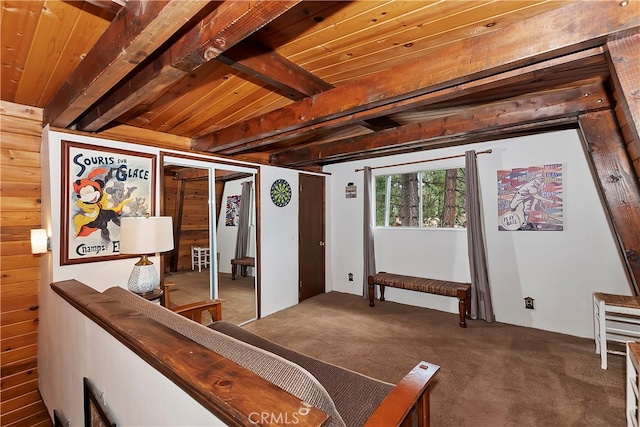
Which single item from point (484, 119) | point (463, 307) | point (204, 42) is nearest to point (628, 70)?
point (484, 119)

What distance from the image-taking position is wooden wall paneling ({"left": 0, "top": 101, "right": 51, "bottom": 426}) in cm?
224

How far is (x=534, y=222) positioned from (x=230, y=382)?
3772mm

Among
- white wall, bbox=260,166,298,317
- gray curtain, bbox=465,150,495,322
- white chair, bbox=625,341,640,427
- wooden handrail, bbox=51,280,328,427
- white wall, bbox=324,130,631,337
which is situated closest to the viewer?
wooden handrail, bbox=51,280,328,427

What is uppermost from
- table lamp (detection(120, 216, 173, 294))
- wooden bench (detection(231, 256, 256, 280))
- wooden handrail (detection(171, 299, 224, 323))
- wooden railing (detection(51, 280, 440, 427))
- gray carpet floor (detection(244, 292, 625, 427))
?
table lamp (detection(120, 216, 173, 294))

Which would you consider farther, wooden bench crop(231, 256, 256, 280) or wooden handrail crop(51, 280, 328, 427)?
wooden bench crop(231, 256, 256, 280)

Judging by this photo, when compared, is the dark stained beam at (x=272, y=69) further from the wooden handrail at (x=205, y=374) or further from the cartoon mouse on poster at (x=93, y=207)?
the cartoon mouse on poster at (x=93, y=207)

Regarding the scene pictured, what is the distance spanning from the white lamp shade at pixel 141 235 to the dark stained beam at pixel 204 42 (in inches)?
33.4

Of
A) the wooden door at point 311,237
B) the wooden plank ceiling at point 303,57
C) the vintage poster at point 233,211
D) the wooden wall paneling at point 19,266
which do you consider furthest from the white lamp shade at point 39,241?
the wooden door at point 311,237

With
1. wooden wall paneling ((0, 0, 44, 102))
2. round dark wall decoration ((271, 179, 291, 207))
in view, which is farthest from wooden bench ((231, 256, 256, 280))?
wooden wall paneling ((0, 0, 44, 102))

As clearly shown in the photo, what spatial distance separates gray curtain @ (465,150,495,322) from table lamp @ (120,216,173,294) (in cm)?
338

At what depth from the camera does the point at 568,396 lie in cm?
208

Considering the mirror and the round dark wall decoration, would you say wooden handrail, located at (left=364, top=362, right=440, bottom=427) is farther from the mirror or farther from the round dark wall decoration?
the round dark wall decoration

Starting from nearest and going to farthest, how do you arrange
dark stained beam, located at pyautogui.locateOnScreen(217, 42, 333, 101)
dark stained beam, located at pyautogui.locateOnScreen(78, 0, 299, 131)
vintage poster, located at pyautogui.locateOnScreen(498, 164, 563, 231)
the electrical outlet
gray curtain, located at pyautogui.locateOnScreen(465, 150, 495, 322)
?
dark stained beam, located at pyautogui.locateOnScreen(78, 0, 299, 131) → dark stained beam, located at pyautogui.locateOnScreen(217, 42, 333, 101) → vintage poster, located at pyautogui.locateOnScreen(498, 164, 563, 231) → the electrical outlet → gray curtain, located at pyautogui.locateOnScreen(465, 150, 495, 322)

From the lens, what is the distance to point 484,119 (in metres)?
2.52
